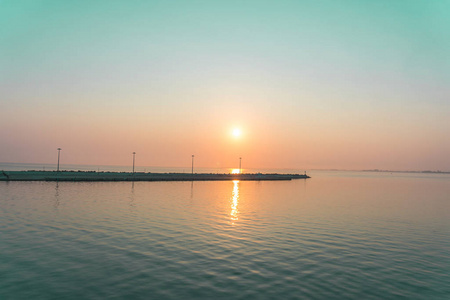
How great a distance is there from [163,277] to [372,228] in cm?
2440

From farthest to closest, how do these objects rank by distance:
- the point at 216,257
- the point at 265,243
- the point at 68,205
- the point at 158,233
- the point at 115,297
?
1. the point at 68,205
2. the point at 158,233
3. the point at 265,243
4. the point at 216,257
5. the point at 115,297

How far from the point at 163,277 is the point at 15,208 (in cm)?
2967

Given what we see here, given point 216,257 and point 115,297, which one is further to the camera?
point 216,257

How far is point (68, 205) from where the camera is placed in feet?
131

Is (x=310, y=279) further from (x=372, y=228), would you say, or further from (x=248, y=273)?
(x=372, y=228)

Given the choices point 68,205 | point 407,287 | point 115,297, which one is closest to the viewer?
point 115,297

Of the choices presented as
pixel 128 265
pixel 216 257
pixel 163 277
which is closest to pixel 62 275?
pixel 128 265

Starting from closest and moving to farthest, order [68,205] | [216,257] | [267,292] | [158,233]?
[267,292] → [216,257] → [158,233] → [68,205]

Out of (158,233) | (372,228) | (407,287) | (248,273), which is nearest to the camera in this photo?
(407,287)

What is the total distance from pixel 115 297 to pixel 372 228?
27.3 meters

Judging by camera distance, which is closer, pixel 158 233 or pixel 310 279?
pixel 310 279

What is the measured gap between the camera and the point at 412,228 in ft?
105

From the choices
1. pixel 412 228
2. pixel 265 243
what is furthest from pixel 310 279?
pixel 412 228

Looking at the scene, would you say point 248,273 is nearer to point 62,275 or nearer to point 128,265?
point 128,265
